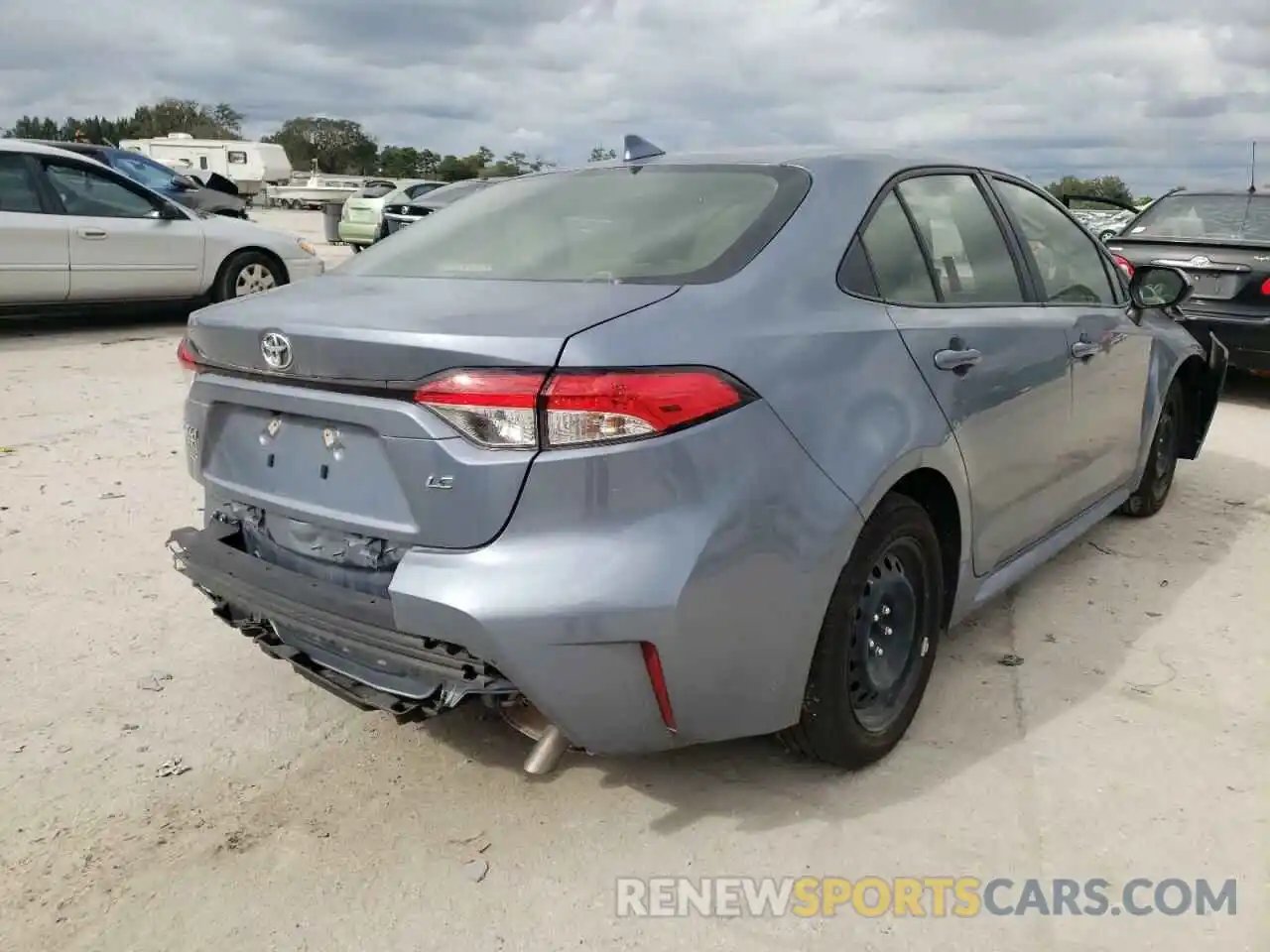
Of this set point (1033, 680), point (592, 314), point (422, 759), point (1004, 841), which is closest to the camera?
point (592, 314)

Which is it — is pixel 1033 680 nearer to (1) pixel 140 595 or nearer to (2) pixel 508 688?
(2) pixel 508 688

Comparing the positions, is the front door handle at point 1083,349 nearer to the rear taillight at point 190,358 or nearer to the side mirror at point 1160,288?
the side mirror at point 1160,288

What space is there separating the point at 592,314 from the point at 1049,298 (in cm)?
210

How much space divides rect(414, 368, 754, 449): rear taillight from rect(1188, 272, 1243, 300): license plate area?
21.9 feet

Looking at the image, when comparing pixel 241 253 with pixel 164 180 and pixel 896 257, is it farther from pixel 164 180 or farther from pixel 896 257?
pixel 896 257

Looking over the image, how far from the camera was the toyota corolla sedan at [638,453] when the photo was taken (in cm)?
222

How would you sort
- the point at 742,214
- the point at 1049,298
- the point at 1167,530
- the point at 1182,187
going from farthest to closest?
the point at 1182,187 → the point at 1167,530 → the point at 1049,298 → the point at 742,214

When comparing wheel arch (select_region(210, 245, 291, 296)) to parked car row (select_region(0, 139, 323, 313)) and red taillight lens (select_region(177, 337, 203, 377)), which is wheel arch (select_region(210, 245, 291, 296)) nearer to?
parked car row (select_region(0, 139, 323, 313))

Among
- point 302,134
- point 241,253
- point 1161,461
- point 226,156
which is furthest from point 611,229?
point 302,134

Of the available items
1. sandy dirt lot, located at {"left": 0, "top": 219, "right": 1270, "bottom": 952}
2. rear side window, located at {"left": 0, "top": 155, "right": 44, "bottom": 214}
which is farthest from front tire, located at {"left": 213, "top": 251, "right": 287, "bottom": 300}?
sandy dirt lot, located at {"left": 0, "top": 219, "right": 1270, "bottom": 952}

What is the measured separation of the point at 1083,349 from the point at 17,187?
859cm

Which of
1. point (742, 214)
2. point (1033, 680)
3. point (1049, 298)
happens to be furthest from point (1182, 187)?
point (742, 214)

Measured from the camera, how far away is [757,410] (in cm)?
236

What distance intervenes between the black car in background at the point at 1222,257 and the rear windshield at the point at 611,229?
5.02 metres
